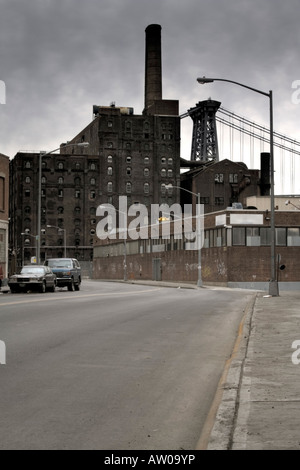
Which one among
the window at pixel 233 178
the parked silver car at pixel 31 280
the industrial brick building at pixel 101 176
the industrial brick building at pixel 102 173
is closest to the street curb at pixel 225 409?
the parked silver car at pixel 31 280

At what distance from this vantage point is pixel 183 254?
76500 millimetres

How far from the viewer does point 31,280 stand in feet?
114

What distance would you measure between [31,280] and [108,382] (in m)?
26.9

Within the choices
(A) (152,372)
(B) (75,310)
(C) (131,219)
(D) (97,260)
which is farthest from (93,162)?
(A) (152,372)

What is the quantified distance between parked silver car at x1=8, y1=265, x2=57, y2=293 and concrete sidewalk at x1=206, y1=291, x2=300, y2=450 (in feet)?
75.7

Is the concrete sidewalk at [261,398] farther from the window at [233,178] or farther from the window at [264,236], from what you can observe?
the window at [233,178]

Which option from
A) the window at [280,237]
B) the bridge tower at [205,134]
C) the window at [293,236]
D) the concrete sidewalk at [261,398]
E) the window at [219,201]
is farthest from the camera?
the bridge tower at [205,134]

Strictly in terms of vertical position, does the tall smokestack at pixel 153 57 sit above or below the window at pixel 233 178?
above

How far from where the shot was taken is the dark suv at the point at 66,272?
131 feet

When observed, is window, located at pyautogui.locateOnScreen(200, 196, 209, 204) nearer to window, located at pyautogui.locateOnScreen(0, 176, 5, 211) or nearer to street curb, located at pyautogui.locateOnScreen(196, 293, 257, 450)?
window, located at pyautogui.locateOnScreen(0, 176, 5, 211)

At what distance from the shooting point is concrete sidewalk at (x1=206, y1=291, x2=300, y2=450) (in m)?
5.34

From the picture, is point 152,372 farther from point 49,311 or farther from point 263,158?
point 263,158

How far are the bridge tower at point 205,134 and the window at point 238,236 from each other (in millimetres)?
83274

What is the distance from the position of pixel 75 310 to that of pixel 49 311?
104 cm
